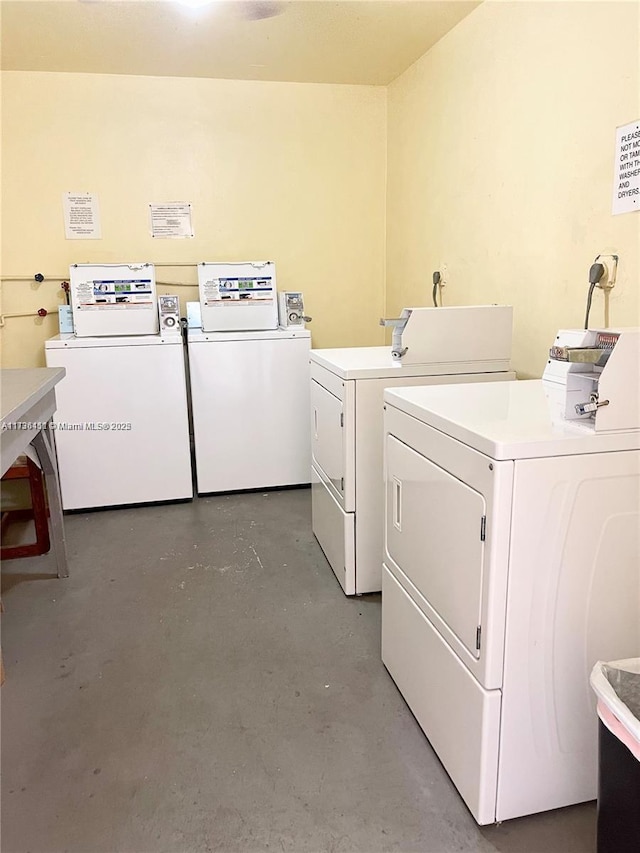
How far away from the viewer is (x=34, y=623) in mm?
2256

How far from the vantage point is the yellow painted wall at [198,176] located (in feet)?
11.3

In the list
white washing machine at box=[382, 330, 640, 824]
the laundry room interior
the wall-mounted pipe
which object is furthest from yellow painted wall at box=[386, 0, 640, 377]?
the wall-mounted pipe

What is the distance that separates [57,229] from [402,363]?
2.43 meters

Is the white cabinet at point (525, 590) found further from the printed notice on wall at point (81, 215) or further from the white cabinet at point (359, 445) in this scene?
the printed notice on wall at point (81, 215)

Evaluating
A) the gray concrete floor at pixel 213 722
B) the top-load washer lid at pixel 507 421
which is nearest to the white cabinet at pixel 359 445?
the gray concrete floor at pixel 213 722

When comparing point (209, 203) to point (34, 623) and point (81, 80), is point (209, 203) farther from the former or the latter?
point (34, 623)

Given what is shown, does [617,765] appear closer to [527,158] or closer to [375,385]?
[375,385]

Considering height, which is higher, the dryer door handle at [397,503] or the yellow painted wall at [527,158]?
the yellow painted wall at [527,158]

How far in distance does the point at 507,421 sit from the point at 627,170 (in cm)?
98

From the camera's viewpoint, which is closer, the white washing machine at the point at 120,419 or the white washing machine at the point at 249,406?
the white washing machine at the point at 120,419

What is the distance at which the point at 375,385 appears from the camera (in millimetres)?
2238

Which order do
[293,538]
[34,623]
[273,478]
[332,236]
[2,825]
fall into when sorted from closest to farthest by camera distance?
[2,825], [34,623], [293,538], [273,478], [332,236]

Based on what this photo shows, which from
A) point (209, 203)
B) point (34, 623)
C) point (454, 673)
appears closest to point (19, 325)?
point (209, 203)

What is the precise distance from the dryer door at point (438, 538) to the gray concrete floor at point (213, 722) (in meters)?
0.44
